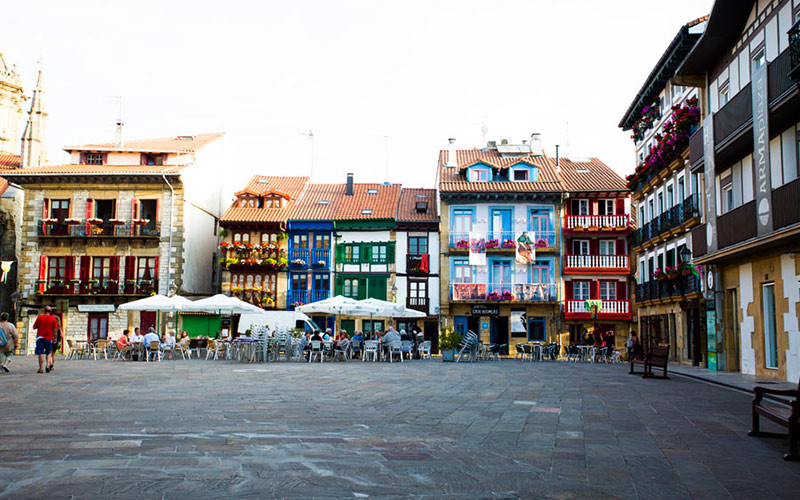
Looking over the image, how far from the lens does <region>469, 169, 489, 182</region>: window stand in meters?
47.3

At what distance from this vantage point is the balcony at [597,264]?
44.8 m

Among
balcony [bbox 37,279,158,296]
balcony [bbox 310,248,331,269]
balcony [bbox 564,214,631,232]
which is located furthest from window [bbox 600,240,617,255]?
balcony [bbox 37,279,158,296]

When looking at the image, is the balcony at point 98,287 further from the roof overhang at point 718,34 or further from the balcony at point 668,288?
the roof overhang at point 718,34

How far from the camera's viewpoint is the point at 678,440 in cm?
870

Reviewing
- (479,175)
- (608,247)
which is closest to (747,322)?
(608,247)

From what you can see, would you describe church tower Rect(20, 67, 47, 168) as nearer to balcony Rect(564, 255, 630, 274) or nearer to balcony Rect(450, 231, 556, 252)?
balcony Rect(450, 231, 556, 252)

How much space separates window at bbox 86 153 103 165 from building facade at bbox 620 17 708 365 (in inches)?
1157

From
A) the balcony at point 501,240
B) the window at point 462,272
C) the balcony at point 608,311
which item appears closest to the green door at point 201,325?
the window at point 462,272

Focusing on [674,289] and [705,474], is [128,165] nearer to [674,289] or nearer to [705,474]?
[674,289]

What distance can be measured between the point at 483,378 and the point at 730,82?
12051 millimetres

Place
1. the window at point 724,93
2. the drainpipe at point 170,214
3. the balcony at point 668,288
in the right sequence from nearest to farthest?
1. the window at point 724,93
2. the balcony at point 668,288
3. the drainpipe at point 170,214

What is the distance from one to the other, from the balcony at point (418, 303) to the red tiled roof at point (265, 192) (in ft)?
29.6

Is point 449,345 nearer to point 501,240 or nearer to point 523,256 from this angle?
point 523,256

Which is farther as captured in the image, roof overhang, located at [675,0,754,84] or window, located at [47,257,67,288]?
window, located at [47,257,67,288]
